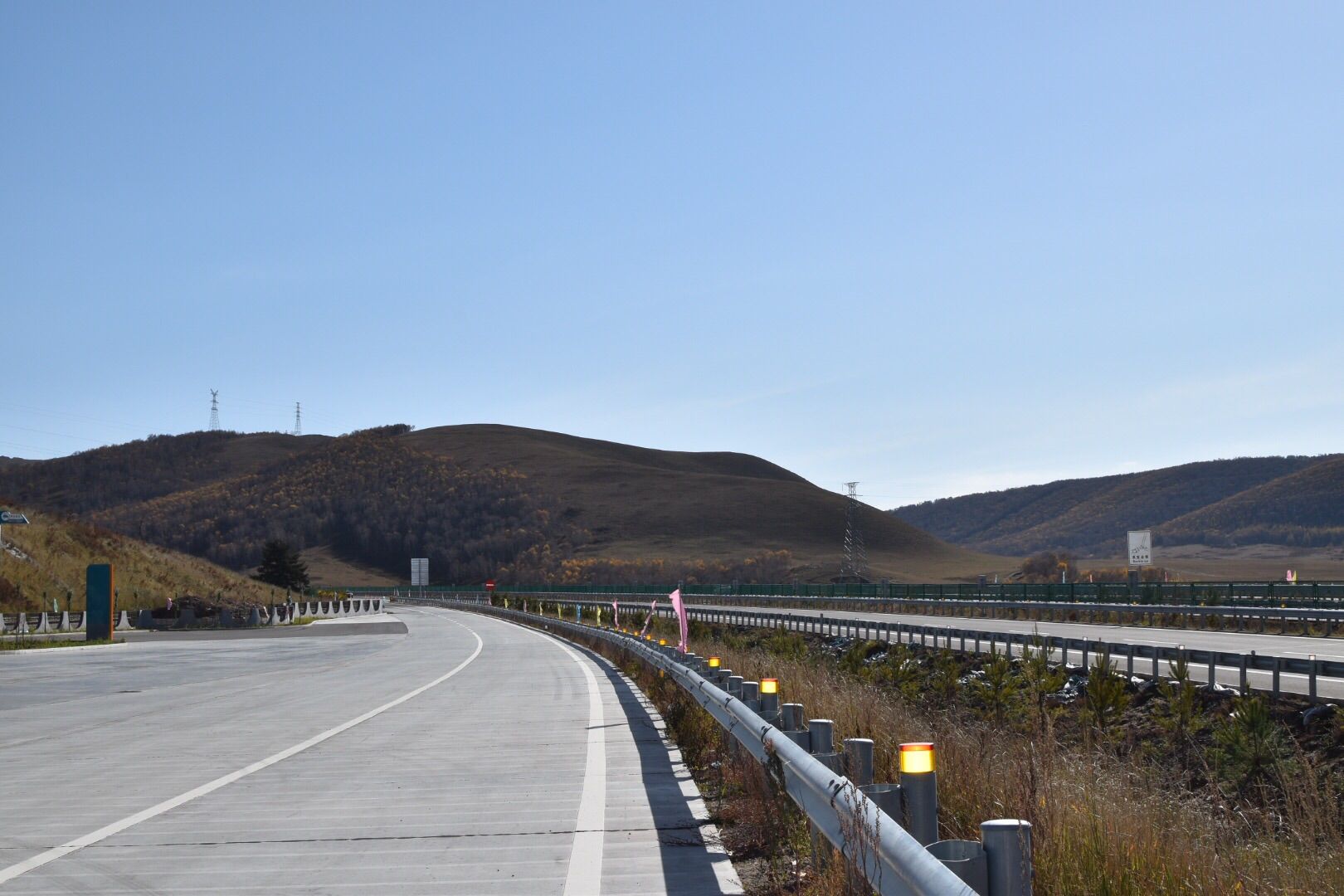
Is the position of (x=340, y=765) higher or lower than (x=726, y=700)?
lower

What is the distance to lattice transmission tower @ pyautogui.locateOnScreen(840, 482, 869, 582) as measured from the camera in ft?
396

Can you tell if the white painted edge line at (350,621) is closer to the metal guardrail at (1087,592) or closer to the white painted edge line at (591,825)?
the metal guardrail at (1087,592)

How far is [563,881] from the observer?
7.27 m

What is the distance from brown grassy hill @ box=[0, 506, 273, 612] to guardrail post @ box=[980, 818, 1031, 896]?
59.0 m

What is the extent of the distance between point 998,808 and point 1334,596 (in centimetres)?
4137

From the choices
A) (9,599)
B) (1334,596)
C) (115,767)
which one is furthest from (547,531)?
(115,767)

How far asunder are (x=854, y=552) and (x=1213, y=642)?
428 ft

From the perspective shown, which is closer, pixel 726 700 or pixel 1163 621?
pixel 726 700

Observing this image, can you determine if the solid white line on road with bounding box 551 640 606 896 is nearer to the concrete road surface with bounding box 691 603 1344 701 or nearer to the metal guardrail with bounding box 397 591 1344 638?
the concrete road surface with bounding box 691 603 1344 701

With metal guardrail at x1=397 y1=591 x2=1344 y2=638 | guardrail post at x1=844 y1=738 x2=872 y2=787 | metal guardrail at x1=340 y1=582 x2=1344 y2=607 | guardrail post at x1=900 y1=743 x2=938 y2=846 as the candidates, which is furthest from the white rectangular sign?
guardrail post at x1=900 y1=743 x2=938 y2=846

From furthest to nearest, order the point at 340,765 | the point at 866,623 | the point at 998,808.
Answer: the point at 866,623 < the point at 340,765 < the point at 998,808

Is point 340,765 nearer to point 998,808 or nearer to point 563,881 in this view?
point 563,881

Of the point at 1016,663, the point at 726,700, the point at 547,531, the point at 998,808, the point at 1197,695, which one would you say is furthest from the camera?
the point at 547,531

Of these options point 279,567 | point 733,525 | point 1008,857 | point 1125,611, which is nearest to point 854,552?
point 733,525
